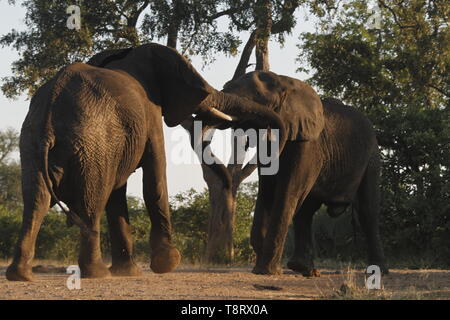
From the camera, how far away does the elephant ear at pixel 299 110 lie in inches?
467

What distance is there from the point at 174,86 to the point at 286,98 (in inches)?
69.3

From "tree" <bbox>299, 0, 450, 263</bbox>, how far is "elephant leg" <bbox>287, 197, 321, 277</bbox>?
3698 millimetres

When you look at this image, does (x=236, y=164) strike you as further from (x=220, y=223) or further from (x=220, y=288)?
(x=220, y=288)

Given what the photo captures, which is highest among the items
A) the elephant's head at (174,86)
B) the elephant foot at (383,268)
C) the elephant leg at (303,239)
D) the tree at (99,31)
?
the tree at (99,31)

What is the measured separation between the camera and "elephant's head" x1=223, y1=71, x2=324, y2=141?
1176 cm

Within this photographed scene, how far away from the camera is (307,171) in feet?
39.0

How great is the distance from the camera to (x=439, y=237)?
638 inches

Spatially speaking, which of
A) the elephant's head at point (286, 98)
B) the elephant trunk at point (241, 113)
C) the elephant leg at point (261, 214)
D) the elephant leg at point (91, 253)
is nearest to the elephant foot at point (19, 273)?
the elephant leg at point (91, 253)

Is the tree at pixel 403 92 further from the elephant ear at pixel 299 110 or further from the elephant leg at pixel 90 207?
the elephant leg at pixel 90 207

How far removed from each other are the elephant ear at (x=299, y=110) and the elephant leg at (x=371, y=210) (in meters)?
1.44

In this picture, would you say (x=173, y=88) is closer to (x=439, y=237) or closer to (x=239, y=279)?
(x=239, y=279)

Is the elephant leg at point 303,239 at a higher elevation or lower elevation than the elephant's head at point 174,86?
lower

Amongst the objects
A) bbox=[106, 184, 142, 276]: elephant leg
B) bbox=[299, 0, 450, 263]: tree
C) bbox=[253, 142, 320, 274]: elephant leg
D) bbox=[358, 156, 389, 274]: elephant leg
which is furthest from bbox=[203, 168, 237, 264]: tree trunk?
bbox=[106, 184, 142, 276]: elephant leg
